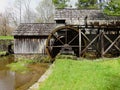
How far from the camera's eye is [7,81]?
13.8m

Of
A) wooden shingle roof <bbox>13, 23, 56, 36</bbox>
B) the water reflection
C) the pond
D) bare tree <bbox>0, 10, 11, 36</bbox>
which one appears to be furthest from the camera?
bare tree <bbox>0, 10, 11, 36</bbox>

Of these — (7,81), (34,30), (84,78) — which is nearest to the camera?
(84,78)

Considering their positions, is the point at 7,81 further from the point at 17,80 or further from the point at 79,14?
the point at 79,14

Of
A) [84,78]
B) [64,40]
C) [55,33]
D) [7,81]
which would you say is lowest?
[7,81]

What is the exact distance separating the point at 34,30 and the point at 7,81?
426 inches

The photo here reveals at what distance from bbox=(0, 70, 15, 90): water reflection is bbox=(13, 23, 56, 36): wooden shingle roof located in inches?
304

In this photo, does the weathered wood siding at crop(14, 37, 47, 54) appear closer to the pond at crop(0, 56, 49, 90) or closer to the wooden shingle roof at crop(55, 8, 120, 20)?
the wooden shingle roof at crop(55, 8, 120, 20)

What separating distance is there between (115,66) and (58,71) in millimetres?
3117

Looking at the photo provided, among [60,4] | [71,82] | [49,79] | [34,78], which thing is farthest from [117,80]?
[60,4]

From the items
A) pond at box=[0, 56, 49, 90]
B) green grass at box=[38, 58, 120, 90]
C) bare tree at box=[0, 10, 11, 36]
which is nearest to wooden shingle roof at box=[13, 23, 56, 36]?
pond at box=[0, 56, 49, 90]

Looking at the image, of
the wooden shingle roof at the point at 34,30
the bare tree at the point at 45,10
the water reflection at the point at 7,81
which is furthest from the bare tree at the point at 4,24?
the water reflection at the point at 7,81

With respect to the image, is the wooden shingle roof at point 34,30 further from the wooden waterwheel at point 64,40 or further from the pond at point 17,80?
the pond at point 17,80

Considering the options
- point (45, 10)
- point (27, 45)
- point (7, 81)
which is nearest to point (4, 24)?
point (45, 10)

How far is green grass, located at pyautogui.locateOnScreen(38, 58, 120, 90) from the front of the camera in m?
8.61
